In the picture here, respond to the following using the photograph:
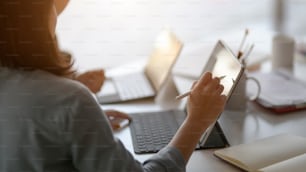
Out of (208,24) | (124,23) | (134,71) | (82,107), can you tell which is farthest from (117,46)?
(82,107)

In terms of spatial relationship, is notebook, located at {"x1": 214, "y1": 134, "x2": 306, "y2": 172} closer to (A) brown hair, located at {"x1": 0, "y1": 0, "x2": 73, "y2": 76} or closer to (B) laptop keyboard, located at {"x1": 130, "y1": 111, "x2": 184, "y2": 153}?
(B) laptop keyboard, located at {"x1": 130, "y1": 111, "x2": 184, "y2": 153}

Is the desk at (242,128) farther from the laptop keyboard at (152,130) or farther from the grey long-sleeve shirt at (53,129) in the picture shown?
the grey long-sleeve shirt at (53,129)

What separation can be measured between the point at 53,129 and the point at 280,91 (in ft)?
2.52

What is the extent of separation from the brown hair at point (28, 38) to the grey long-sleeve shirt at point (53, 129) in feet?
0.07

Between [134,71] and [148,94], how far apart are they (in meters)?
0.24

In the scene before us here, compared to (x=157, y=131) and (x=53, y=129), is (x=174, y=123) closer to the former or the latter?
(x=157, y=131)

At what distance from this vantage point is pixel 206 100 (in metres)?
0.95

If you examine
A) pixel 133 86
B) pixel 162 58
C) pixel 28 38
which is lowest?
pixel 133 86

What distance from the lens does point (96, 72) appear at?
1.29 metres

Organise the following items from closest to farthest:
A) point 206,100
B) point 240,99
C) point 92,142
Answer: point 92,142
point 206,100
point 240,99

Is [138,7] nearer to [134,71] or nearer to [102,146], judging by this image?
[134,71]

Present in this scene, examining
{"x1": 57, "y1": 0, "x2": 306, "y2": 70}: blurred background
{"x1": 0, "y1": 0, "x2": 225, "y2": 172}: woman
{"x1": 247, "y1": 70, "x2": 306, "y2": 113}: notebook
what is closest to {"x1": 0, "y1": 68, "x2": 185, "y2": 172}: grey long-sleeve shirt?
{"x1": 0, "y1": 0, "x2": 225, "y2": 172}: woman

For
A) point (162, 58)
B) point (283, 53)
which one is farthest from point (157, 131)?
point (283, 53)

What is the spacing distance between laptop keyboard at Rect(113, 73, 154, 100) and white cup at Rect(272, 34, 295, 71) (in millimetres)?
433
